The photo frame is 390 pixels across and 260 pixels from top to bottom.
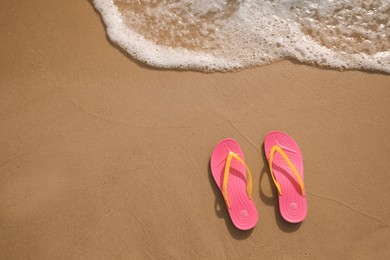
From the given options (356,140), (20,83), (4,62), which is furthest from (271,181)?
(4,62)

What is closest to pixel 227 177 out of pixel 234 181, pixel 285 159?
pixel 234 181

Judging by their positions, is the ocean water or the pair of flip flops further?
the ocean water

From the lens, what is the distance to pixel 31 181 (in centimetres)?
180

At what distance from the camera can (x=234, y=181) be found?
1897 millimetres

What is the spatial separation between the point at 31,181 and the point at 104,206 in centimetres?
41

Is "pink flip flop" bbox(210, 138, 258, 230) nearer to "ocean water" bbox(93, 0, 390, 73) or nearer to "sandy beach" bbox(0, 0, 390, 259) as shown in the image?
"sandy beach" bbox(0, 0, 390, 259)

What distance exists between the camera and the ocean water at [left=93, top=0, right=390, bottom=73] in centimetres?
207

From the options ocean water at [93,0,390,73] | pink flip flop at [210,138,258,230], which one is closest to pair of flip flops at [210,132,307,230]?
pink flip flop at [210,138,258,230]

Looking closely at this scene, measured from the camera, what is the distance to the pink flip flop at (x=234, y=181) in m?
1.81

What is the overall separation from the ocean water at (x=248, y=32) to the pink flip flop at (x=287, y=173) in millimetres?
502

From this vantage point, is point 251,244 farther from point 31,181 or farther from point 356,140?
point 31,181

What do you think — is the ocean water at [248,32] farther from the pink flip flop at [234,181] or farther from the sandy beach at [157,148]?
the pink flip flop at [234,181]

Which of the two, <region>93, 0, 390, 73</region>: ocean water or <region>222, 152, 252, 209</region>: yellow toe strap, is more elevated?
<region>93, 0, 390, 73</region>: ocean water

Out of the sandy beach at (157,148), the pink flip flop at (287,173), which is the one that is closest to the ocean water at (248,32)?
the sandy beach at (157,148)
